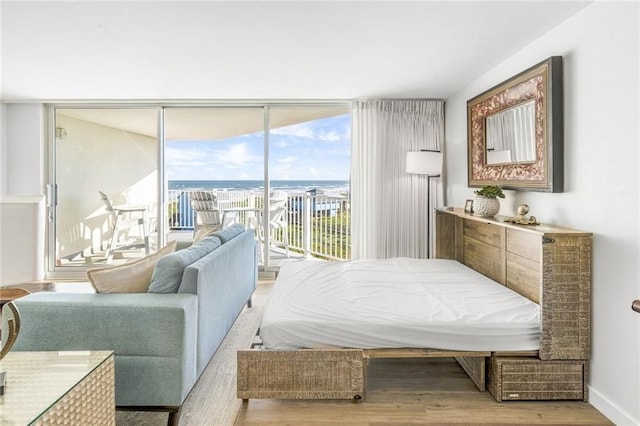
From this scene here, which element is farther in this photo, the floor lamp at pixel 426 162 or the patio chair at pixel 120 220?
the patio chair at pixel 120 220

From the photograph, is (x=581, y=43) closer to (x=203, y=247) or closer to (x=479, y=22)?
(x=479, y=22)

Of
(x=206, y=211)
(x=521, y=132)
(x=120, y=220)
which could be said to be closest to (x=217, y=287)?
(x=521, y=132)

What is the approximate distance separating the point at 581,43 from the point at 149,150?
16.0ft

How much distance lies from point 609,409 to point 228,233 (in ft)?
9.32

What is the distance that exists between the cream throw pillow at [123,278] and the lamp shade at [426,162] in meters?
3.12

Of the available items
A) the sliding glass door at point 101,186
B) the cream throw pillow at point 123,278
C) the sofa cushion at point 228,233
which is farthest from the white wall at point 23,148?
the cream throw pillow at point 123,278

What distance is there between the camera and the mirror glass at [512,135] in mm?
2857

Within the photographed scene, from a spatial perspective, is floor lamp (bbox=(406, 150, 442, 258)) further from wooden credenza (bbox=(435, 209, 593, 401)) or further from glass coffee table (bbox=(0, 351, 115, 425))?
glass coffee table (bbox=(0, 351, 115, 425))

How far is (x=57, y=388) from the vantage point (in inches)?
55.9

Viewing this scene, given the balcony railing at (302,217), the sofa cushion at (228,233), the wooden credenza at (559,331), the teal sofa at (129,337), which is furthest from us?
the balcony railing at (302,217)

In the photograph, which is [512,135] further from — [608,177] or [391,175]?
[391,175]

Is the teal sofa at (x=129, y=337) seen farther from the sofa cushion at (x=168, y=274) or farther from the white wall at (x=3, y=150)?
the white wall at (x=3, y=150)

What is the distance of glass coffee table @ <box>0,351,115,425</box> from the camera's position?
131 centimetres

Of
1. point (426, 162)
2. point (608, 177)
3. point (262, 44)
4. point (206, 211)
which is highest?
point (262, 44)
